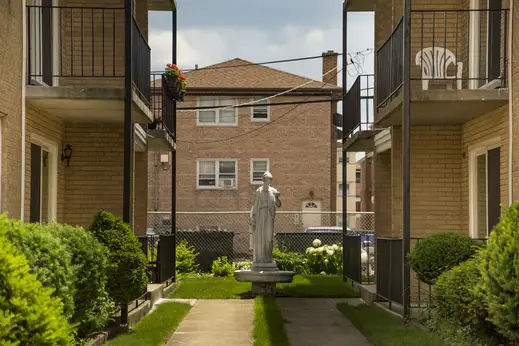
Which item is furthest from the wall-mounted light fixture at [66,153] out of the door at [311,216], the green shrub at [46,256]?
the door at [311,216]

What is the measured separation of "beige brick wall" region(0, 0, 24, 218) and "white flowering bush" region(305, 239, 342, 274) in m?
11.9

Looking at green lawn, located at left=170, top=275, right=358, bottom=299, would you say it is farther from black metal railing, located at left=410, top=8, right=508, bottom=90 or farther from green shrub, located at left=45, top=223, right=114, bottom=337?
green shrub, located at left=45, top=223, right=114, bottom=337

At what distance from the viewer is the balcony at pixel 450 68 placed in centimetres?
1195

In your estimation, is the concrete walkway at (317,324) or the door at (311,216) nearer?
the concrete walkway at (317,324)

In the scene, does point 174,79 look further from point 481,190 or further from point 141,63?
point 481,190

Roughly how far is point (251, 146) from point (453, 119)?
2684cm

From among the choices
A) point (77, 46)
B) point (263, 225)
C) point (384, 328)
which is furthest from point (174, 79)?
point (384, 328)

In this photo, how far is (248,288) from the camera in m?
17.9

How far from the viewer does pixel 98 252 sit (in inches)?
373

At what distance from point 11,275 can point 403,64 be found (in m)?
7.54

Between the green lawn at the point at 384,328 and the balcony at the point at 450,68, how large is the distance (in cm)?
293

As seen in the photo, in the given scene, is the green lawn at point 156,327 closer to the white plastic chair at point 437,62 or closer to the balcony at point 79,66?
the balcony at point 79,66

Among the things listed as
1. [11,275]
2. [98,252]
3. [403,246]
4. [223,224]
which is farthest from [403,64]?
[223,224]

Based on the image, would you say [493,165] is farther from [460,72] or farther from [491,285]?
[491,285]
